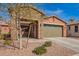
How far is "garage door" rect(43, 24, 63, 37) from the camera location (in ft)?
49.9

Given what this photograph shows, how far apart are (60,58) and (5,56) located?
286cm

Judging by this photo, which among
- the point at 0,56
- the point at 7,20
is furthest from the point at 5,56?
the point at 7,20

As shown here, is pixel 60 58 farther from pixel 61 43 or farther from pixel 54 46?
pixel 61 43

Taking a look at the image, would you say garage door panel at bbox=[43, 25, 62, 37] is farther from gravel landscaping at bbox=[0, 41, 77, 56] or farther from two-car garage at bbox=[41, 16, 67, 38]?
gravel landscaping at bbox=[0, 41, 77, 56]

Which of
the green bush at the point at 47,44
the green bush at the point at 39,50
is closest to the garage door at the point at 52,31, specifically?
the green bush at the point at 47,44

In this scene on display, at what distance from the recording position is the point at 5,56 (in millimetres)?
11438

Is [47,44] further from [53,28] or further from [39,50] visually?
[53,28]

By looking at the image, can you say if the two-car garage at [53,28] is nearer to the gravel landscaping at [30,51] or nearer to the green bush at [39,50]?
the gravel landscaping at [30,51]

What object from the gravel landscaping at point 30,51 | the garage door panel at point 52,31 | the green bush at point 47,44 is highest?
the garage door panel at point 52,31

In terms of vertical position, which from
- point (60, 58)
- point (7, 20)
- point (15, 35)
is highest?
point (7, 20)

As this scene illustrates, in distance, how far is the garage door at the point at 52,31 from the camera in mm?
15202

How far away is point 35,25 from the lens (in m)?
14.3

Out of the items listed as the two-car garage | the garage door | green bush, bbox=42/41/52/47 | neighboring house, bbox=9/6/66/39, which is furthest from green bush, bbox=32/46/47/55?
the garage door

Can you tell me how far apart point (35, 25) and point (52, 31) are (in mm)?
2183
